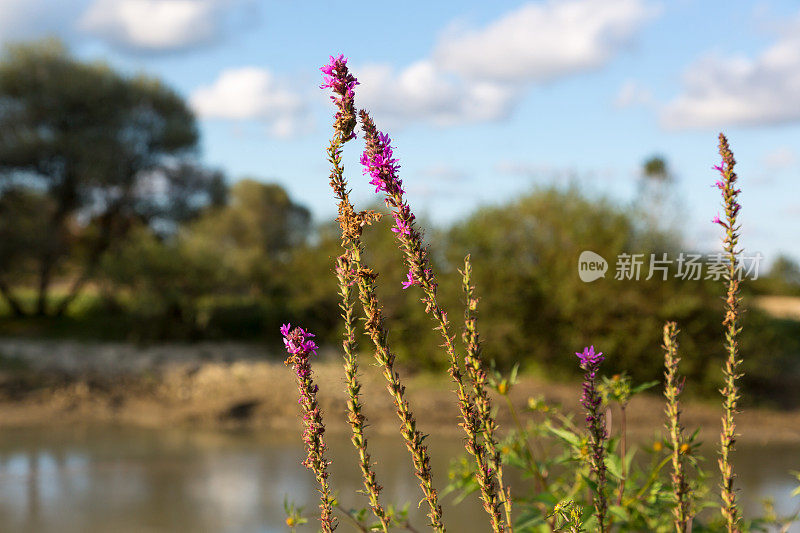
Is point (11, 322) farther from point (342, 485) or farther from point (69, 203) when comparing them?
point (342, 485)

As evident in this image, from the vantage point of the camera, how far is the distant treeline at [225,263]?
14.8 metres

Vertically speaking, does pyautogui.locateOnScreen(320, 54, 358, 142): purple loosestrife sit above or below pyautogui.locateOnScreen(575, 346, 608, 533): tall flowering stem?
above

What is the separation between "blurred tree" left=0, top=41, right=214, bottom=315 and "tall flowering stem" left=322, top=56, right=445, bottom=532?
1904 cm

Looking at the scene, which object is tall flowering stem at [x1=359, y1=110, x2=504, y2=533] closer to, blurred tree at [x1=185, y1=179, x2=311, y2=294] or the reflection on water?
the reflection on water

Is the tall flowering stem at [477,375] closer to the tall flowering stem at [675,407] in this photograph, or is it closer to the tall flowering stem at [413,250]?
the tall flowering stem at [413,250]

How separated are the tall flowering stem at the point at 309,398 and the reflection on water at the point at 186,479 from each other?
13.2ft

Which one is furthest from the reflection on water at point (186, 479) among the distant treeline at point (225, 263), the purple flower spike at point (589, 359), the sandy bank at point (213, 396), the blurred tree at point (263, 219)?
the blurred tree at point (263, 219)

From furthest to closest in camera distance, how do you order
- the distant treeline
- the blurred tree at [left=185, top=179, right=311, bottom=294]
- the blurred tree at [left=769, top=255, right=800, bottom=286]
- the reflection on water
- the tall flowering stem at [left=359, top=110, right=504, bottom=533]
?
the blurred tree at [left=185, top=179, right=311, bottom=294] → the blurred tree at [left=769, top=255, right=800, bottom=286] → the distant treeline → the reflection on water → the tall flowering stem at [left=359, top=110, right=504, bottom=533]

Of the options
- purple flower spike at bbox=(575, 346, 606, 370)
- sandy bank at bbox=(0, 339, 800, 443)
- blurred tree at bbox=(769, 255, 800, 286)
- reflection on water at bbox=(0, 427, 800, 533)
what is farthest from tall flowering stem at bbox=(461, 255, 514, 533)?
blurred tree at bbox=(769, 255, 800, 286)

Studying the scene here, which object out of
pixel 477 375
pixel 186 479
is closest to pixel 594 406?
pixel 477 375

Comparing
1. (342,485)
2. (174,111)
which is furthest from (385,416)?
(174,111)

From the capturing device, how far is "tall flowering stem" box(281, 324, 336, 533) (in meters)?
2.42

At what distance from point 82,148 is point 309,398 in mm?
21467

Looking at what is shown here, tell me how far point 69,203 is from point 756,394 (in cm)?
1913
